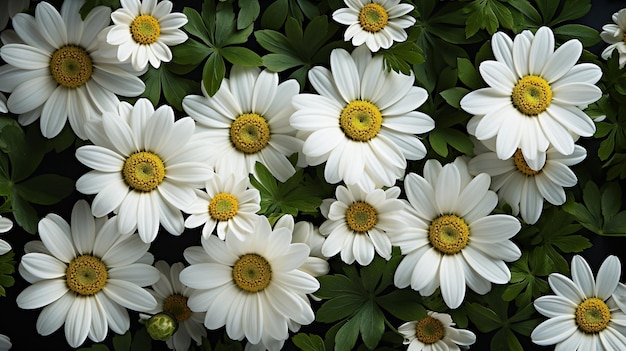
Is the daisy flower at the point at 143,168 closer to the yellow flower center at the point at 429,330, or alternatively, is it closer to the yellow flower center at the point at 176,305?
the yellow flower center at the point at 176,305

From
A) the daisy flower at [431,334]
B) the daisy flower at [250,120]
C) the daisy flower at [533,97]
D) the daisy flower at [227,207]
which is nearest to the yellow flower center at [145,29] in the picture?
the daisy flower at [250,120]

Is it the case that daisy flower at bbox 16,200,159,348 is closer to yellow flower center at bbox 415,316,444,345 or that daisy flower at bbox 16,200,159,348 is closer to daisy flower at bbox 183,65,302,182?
daisy flower at bbox 183,65,302,182

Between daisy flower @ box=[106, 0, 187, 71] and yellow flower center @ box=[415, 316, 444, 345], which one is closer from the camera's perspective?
daisy flower @ box=[106, 0, 187, 71]

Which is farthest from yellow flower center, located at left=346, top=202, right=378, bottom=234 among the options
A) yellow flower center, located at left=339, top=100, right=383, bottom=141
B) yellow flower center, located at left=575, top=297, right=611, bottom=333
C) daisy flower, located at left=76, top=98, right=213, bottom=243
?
yellow flower center, located at left=575, top=297, right=611, bottom=333

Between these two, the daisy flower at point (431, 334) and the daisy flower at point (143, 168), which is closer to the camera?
the daisy flower at point (143, 168)

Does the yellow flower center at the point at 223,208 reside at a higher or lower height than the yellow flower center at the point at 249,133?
lower

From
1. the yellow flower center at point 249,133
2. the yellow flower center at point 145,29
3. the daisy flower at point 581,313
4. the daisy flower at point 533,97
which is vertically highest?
the daisy flower at point 533,97
